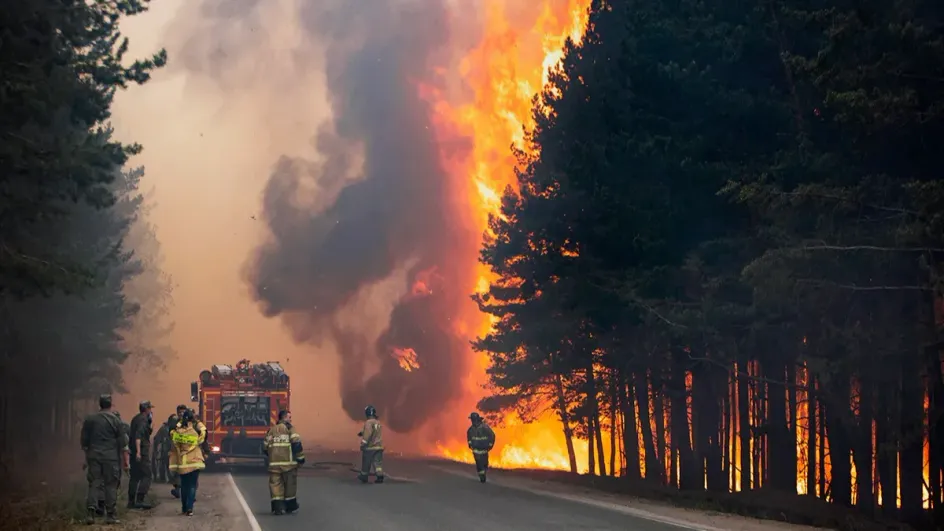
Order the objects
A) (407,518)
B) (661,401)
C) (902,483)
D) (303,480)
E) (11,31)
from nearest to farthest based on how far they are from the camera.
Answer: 1. (407,518)
2. (11,31)
3. (902,483)
4. (303,480)
5. (661,401)

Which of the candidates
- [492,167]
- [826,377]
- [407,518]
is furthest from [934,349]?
[492,167]

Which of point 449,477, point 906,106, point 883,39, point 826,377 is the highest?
point 883,39

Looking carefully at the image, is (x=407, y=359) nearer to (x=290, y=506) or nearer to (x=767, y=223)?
(x=767, y=223)

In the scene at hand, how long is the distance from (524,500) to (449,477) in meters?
9.04

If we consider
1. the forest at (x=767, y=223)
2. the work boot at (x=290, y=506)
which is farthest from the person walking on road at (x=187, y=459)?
the forest at (x=767, y=223)

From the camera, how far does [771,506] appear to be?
70.2ft

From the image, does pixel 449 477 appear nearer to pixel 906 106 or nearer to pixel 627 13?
pixel 627 13

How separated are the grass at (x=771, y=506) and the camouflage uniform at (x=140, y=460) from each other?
1029 centimetres

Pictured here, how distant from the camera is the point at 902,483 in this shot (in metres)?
20.4

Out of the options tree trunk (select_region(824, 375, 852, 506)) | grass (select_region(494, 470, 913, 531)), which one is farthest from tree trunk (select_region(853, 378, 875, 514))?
grass (select_region(494, 470, 913, 531))

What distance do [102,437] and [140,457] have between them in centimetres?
323

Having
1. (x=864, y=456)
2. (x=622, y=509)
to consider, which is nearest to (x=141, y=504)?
(x=622, y=509)

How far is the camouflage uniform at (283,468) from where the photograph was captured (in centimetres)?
1892

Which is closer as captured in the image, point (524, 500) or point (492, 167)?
point (524, 500)
